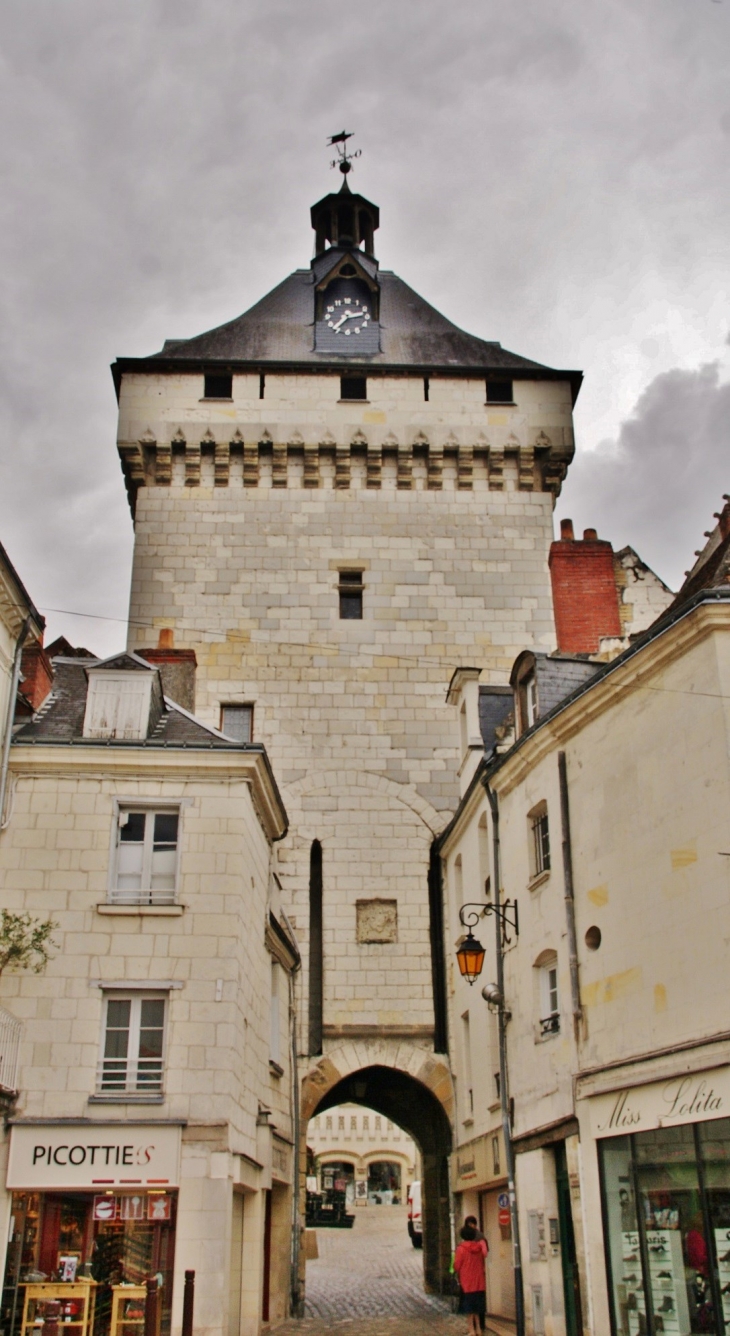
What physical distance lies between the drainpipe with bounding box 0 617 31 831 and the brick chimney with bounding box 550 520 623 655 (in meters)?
9.10

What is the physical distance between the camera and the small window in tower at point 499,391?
23625 millimetres

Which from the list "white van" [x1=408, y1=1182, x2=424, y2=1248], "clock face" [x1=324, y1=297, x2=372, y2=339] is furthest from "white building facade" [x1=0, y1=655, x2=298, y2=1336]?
"white van" [x1=408, y1=1182, x2=424, y2=1248]

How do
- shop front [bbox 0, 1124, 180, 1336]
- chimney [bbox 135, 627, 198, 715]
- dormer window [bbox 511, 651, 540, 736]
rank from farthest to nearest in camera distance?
chimney [bbox 135, 627, 198, 715], dormer window [bbox 511, 651, 540, 736], shop front [bbox 0, 1124, 180, 1336]

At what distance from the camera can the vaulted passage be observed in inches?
747

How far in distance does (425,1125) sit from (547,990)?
9.46 m

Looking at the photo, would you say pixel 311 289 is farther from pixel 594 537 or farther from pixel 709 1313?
pixel 709 1313

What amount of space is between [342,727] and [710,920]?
11.4 metres

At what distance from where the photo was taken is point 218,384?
76.3 ft

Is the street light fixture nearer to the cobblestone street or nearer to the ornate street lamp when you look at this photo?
the ornate street lamp

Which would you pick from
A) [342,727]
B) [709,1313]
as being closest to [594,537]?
[342,727]

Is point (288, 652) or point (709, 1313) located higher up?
point (288, 652)

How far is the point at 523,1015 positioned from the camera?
13.3m

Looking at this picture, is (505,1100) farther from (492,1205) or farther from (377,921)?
(377,921)

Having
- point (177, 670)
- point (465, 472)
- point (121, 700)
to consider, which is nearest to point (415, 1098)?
point (177, 670)
